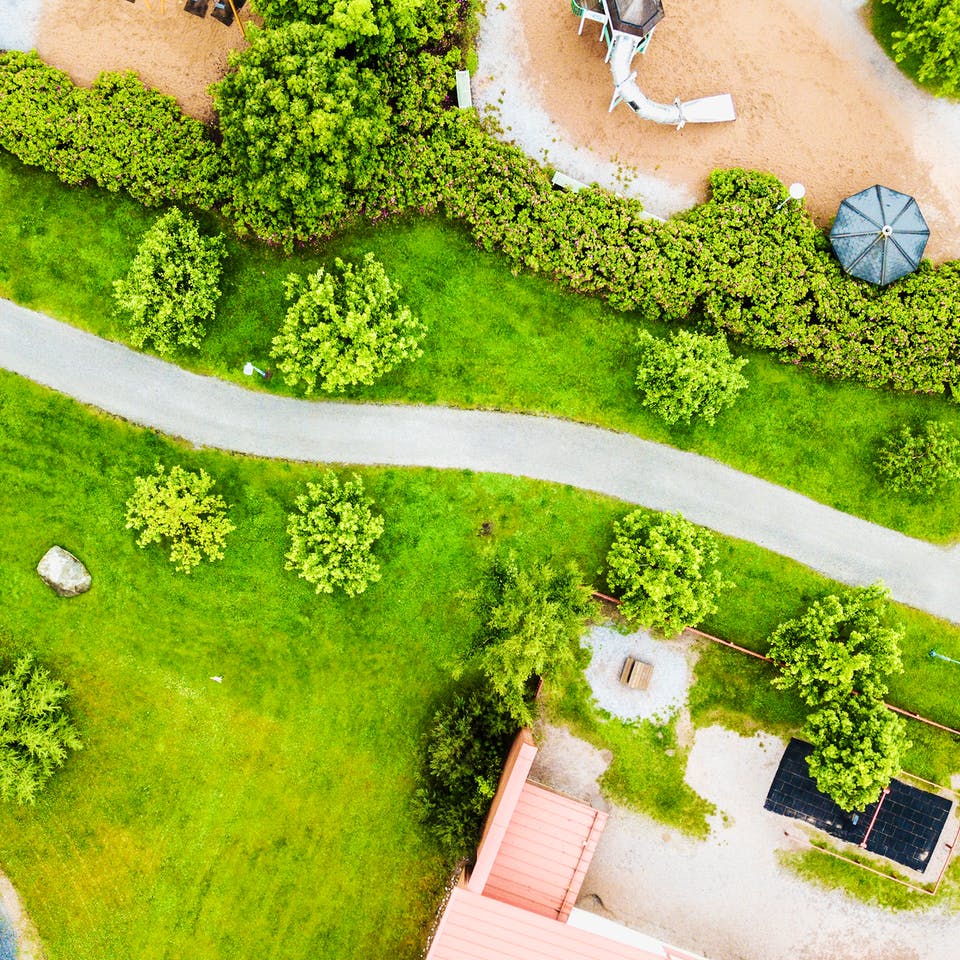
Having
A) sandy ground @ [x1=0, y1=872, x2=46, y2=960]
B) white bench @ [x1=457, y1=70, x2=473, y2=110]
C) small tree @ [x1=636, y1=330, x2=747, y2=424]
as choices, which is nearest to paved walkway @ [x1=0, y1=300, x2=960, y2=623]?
small tree @ [x1=636, y1=330, x2=747, y2=424]

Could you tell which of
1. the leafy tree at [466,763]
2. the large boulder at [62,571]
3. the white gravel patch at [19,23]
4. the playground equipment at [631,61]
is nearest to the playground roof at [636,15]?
the playground equipment at [631,61]

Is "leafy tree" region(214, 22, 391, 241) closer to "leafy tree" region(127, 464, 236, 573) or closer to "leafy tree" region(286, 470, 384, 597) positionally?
"leafy tree" region(286, 470, 384, 597)

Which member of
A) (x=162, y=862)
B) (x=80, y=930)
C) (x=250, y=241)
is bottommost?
(x=80, y=930)

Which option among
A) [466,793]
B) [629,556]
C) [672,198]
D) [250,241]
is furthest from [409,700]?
[672,198]

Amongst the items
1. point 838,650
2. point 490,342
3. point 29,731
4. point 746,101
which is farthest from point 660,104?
point 29,731

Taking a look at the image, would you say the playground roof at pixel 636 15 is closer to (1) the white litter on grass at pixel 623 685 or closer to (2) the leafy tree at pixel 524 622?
(2) the leafy tree at pixel 524 622

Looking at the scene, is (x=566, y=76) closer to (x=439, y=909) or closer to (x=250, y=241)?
(x=250, y=241)
